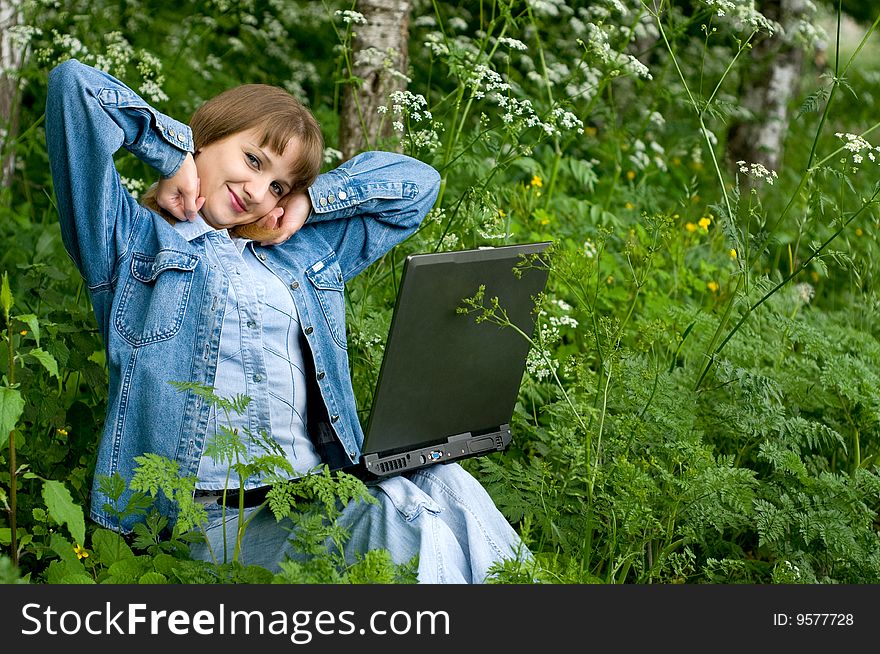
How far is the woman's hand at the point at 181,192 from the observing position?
213cm

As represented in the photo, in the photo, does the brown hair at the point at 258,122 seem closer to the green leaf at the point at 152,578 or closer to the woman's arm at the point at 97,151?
the woman's arm at the point at 97,151

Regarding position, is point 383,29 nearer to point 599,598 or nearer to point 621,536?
point 621,536

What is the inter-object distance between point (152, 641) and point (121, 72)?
205 cm

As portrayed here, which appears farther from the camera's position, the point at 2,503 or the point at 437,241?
the point at 437,241

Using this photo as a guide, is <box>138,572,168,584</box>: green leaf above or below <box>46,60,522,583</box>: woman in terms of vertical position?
below

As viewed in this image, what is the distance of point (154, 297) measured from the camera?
209 cm

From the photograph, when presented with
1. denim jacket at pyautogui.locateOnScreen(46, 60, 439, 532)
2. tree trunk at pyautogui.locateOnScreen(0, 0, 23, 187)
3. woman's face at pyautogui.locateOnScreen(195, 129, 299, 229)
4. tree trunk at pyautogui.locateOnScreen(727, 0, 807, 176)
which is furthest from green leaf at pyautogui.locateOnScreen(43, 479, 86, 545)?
tree trunk at pyautogui.locateOnScreen(727, 0, 807, 176)

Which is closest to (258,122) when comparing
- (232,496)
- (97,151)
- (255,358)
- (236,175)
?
(236,175)

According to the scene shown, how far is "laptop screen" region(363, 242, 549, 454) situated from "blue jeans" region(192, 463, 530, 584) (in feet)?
0.34

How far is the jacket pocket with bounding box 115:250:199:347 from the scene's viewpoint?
209cm

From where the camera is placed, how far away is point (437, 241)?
3027 mm

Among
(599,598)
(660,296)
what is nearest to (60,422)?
(599,598)

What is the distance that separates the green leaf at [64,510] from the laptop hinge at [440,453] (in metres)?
0.56

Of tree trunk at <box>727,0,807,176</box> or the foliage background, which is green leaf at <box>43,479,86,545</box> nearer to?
the foliage background
